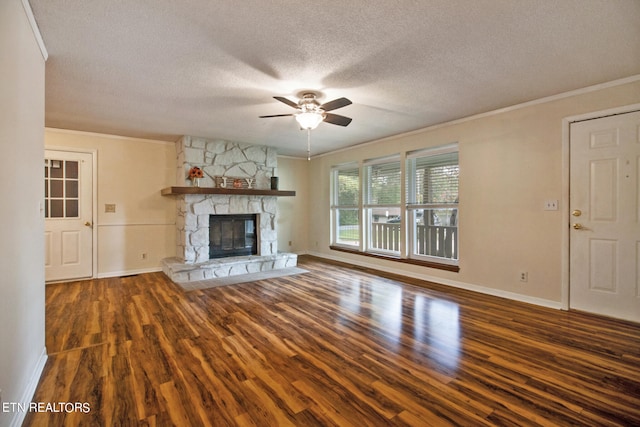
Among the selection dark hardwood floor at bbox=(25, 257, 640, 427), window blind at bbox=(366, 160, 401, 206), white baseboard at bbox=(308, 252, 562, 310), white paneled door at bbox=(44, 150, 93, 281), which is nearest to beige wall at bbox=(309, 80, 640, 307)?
white baseboard at bbox=(308, 252, 562, 310)

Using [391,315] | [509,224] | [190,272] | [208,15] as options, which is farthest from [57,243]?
[509,224]

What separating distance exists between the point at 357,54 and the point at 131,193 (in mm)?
4633

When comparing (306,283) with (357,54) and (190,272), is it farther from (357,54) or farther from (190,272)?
(357,54)

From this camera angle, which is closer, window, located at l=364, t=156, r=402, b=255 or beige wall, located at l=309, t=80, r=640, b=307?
beige wall, located at l=309, t=80, r=640, b=307

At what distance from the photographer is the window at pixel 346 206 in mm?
6160

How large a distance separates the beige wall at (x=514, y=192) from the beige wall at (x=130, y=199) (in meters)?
4.68

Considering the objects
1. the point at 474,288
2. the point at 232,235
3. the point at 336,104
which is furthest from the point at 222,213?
the point at 474,288

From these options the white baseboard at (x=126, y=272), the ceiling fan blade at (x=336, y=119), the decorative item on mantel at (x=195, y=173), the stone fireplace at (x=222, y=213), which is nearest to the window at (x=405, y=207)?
the stone fireplace at (x=222, y=213)

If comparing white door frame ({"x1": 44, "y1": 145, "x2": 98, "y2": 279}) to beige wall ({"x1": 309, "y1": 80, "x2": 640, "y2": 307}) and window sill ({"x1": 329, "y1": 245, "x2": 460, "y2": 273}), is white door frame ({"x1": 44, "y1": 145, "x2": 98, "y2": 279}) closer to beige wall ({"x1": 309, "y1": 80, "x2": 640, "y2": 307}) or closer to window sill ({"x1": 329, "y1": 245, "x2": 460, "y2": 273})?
window sill ({"x1": 329, "y1": 245, "x2": 460, "y2": 273})

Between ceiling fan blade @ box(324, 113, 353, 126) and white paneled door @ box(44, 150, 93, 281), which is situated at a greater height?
ceiling fan blade @ box(324, 113, 353, 126)

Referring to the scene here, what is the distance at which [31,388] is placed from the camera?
1.83 metres

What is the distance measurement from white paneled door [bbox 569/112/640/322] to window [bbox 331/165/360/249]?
347cm

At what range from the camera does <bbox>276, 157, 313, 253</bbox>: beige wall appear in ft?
22.5

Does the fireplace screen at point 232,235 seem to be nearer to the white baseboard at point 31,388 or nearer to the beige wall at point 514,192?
the white baseboard at point 31,388
